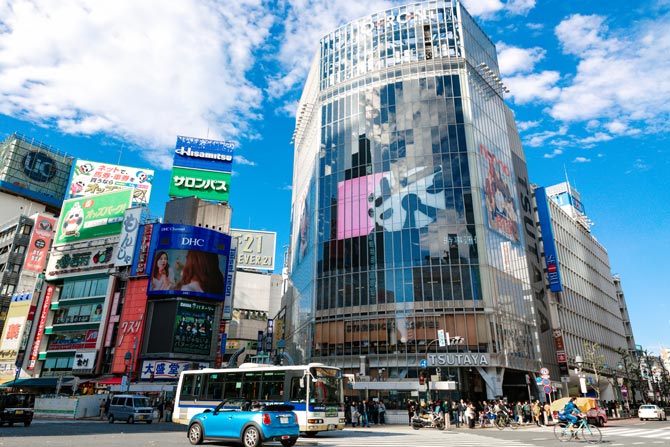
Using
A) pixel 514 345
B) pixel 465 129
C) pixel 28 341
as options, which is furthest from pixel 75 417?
pixel 465 129

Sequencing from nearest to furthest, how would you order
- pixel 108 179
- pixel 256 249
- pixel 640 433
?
pixel 640 433
pixel 108 179
pixel 256 249

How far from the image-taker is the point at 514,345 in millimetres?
47906

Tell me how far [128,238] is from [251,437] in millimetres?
54907

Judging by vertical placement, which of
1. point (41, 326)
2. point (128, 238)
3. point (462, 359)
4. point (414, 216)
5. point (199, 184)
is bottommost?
point (462, 359)

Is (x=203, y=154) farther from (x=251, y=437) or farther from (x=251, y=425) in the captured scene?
(x=251, y=437)

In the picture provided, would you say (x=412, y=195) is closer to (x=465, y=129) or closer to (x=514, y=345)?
(x=465, y=129)

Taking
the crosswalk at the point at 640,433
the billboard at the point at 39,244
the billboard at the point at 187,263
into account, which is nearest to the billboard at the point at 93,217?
the billboard at the point at 39,244

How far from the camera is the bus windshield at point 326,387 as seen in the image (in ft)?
67.2

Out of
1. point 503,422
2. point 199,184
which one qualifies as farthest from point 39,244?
point 503,422

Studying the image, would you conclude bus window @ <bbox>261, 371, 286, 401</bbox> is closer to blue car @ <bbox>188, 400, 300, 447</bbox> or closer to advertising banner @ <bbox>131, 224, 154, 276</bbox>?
blue car @ <bbox>188, 400, 300, 447</bbox>

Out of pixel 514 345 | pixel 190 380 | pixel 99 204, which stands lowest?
pixel 190 380

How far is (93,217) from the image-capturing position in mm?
65625

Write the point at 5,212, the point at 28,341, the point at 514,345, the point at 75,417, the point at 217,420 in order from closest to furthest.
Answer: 1. the point at 217,420
2. the point at 75,417
3. the point at 514,345
4. the point at 28,341
5. the point at 5,212

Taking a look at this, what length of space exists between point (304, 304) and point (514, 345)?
25.3 m
